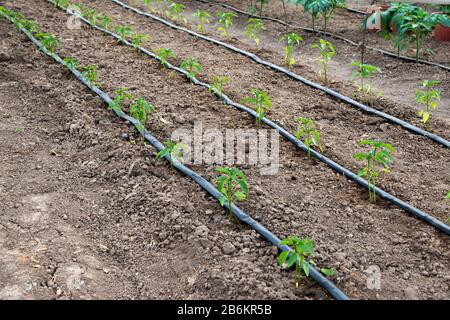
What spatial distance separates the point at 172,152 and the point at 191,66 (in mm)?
1393

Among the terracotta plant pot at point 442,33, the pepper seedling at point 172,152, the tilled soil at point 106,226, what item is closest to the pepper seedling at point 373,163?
the tilled soil at point 106,226

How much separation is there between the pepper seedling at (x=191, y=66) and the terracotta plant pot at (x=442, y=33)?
3054 mm

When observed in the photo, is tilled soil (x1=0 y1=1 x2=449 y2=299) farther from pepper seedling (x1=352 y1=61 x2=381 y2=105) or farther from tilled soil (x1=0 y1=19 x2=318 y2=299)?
pepper seedling (x1=352 y1=61 x2=381 y2=105)

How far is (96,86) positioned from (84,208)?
181 cm

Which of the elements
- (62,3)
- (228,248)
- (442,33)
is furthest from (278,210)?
(62,3)

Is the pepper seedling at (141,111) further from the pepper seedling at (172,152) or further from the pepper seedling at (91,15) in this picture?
the pepper seedling at (91,15)

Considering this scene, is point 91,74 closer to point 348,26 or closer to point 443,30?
point 348,26

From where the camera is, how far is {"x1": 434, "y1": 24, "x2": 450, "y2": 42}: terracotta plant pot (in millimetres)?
6572

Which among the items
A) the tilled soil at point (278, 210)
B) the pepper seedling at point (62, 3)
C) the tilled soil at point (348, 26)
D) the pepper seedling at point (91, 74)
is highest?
the pepper seedling at point (62, 3)

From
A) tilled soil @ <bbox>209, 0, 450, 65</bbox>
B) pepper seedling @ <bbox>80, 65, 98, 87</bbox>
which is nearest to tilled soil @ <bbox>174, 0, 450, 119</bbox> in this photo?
A: tilled soil @ <bbox>209, 0, 450, 65</bbox>

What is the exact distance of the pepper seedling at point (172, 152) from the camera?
12.5 ft

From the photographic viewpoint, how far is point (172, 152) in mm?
3967

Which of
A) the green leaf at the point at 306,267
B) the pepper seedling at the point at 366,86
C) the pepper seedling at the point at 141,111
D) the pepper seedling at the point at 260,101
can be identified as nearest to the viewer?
the green leaf at the point at 306,267
